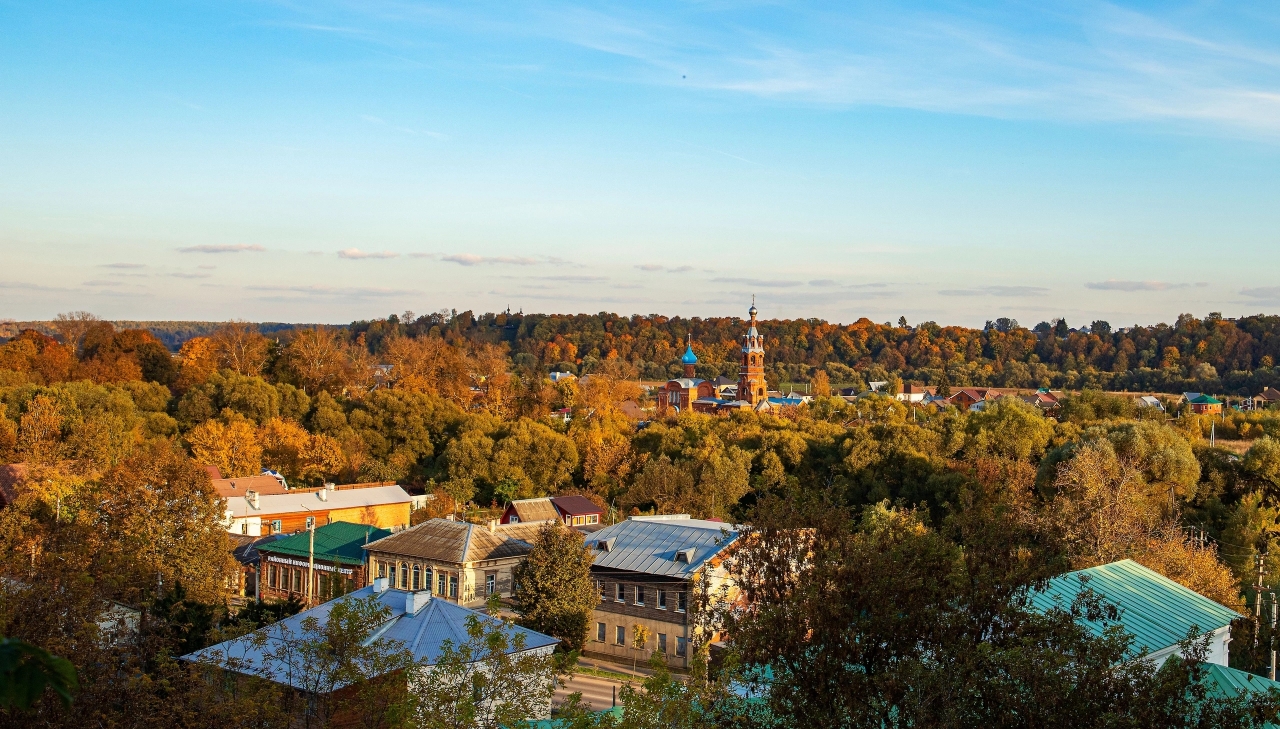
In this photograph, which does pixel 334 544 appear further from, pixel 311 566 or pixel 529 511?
pixel 529 511

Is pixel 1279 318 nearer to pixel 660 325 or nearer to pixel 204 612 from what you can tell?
pixel 660 325

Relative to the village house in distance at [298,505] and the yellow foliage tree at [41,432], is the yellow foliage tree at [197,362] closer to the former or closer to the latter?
the yellow foliage tree at [41,432]

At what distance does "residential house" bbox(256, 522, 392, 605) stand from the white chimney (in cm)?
1300

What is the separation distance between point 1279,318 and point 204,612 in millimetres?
110490

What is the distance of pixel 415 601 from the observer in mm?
21578

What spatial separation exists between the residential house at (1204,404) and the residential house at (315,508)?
200 ft

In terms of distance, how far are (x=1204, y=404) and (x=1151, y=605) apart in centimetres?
6952

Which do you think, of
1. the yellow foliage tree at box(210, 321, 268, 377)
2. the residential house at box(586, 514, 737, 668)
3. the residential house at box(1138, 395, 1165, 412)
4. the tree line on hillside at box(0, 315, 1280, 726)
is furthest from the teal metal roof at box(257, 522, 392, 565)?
the residential house at box(1138, 395, 1165, 412)

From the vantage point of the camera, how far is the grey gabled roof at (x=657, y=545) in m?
30.2

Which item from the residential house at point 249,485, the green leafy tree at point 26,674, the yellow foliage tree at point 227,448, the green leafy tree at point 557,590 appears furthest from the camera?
the yellow foliage tree at point 227,448

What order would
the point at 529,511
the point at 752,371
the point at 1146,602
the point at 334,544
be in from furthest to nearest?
the point at 752,371
the point at 529,511
the point at 334,544
the point at 1146,602

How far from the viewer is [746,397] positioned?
91.1 meters

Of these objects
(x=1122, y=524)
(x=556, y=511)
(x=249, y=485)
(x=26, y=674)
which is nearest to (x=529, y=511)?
(x=556, y=511)

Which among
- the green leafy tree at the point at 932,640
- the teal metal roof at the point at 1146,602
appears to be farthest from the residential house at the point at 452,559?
the green leafy tree at the point at 932,640
